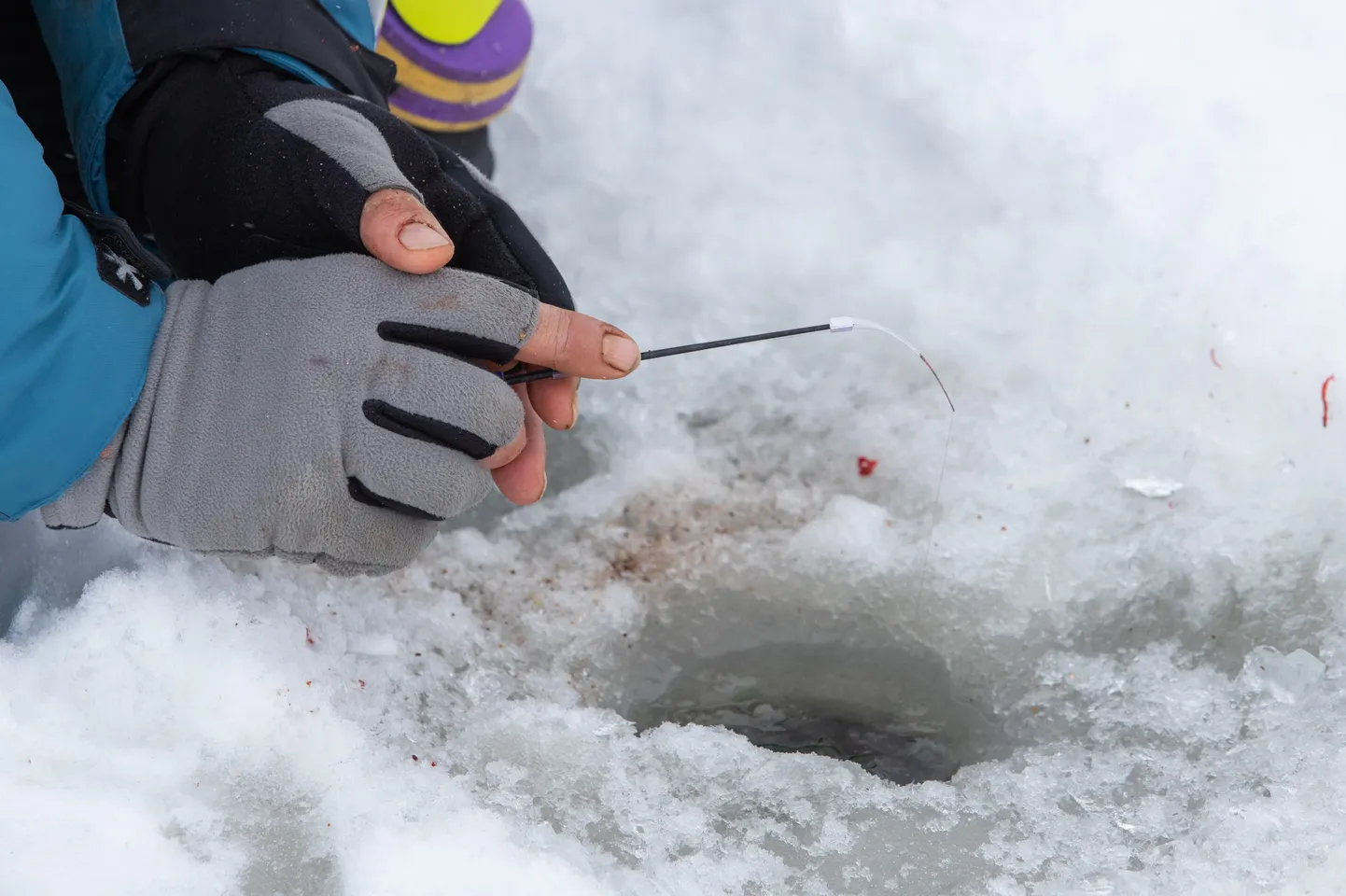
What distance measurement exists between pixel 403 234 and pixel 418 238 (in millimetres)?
16

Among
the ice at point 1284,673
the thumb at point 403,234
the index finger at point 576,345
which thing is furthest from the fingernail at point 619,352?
the ice at point 1284,673

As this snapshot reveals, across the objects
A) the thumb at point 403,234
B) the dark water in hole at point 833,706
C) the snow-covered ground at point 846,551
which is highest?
the thumb at point 403,234

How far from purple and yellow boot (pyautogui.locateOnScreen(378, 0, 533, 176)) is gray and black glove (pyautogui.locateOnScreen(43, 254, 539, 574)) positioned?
828 millimetres

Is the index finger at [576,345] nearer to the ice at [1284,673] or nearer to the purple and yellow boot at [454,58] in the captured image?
the purple and yellow boot at [454,58]

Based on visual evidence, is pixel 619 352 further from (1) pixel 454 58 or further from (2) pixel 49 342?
(1) pixel 454 58

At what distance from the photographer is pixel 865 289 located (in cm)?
185

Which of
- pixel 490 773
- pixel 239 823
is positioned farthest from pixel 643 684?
pixel 239 823

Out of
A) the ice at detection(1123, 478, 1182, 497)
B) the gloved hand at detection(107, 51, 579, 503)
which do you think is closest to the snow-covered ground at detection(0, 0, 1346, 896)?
the ice at detection(1123, 478, 1182, 497)

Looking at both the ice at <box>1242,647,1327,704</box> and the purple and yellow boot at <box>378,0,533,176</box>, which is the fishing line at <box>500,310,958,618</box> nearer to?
the ice at <box>1242,647,1327,704</box>

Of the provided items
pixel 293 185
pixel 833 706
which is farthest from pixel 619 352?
pixel 833 706

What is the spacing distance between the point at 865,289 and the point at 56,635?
52.1 inches

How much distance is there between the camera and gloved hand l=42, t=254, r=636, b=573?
1122 mm

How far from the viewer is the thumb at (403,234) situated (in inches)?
43.3

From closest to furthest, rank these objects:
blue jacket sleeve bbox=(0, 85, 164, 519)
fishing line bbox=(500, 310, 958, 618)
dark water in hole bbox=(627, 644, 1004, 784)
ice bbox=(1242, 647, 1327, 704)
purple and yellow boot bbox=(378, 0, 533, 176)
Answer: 1. blue jacket sleeve bbox=(0, 85, 164, 519)
2. fishing line bbox=(500, 310, 958, 618)
3. ice bbox=(1242, 647, 1327, 704)
4. dark water in hole bbox=(627, 644, 1004, 784)
5. purple and yellow boot bbox=(378, 0, 533, 176)
